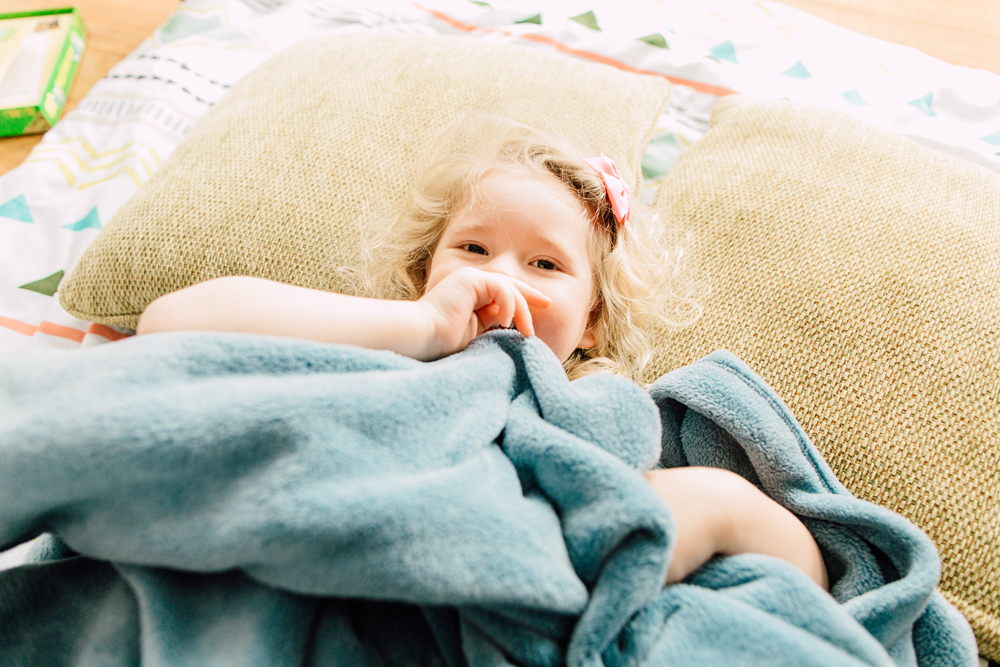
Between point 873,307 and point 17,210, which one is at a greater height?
point 873,307

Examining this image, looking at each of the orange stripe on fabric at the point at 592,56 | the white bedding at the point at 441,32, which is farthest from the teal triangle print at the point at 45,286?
the orange stripe on fabric at the point at 592,56

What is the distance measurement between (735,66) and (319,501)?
1.31 m

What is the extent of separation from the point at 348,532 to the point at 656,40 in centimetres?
130

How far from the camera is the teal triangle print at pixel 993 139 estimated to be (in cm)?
118

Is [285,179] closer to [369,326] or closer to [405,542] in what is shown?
[369,326]

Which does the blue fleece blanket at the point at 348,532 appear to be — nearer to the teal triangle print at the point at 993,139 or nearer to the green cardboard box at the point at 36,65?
the teal triangle print at the point at 993,139

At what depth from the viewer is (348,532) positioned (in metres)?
0.48

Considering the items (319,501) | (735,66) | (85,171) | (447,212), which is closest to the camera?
(319,501)

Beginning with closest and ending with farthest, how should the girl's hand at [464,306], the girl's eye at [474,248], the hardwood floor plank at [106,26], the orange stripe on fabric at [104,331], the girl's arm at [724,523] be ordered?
the girl's arm at [724,523]
the girl's hand at [464,306]
the girl's eye at [474,248]
the orange stripe on fabric at [104,331]
the hardwood floor plank at [106,26]

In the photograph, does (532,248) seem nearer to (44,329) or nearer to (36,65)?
(44,329)

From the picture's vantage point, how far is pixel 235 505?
19.0 inches

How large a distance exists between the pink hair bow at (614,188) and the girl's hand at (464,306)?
0.25 metres

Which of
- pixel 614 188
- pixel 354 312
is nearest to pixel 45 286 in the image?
pixel 354 312

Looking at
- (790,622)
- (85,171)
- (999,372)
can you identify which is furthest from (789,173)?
(85,171)
